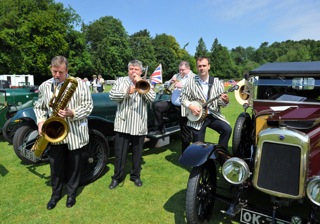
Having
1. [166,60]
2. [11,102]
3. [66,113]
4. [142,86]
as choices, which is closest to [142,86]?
[142,86]

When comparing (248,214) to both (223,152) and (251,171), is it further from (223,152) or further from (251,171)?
(223,152)

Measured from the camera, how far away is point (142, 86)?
3600mm

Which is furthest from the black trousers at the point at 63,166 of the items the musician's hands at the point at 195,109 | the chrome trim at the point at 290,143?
the chrome trim at the point at 290,143

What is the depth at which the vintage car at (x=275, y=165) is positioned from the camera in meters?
2.46

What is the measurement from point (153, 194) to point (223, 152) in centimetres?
136

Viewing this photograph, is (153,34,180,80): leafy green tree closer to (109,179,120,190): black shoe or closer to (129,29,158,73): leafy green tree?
(129,29,158,73): leafy green tree

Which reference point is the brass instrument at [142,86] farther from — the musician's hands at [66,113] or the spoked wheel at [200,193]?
the spoked wheel at [200,193]

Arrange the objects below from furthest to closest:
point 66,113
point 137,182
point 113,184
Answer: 1. point 137,182
2. point 113,184
3. point 66,113

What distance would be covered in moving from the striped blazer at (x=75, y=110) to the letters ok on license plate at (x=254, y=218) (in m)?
2.16

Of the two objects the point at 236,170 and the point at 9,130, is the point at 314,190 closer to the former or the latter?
the point at 236,170

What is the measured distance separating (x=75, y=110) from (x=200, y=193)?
1.84m

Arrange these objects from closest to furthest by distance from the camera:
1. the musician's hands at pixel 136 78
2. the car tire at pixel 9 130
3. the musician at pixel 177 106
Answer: the musician's hands at pixel 136 78, the musician at pixel 177 106, the car tire at pixel 9 130

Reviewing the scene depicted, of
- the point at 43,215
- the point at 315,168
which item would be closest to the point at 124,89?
the point at 43,215

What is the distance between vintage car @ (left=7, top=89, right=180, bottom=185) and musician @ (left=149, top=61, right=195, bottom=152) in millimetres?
274
